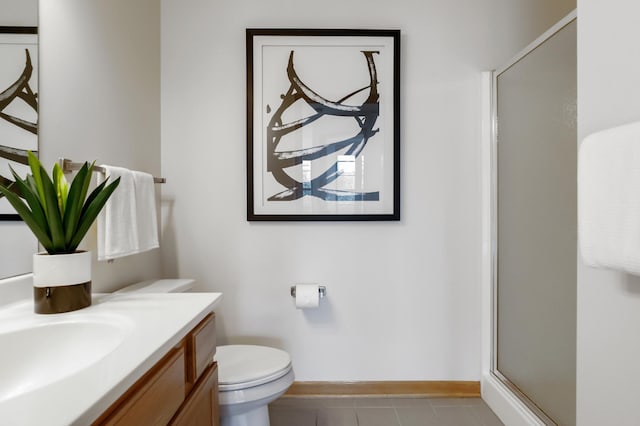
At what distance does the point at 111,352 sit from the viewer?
688 millimetres

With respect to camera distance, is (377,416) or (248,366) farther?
(377,416)

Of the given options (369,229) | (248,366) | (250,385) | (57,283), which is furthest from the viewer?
(369,229)

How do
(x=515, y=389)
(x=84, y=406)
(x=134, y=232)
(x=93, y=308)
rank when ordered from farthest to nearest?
(x=515, y=389)
(x=134, y=232)
(x=93, y=308)
(x=84, y=406)

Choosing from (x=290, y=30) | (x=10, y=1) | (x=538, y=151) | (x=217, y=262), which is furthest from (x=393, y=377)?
(x=10, y=1)

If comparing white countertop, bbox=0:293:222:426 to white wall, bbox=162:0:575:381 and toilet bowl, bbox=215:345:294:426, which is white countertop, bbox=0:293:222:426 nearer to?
toilet bowl, bbox=215:345:294:426

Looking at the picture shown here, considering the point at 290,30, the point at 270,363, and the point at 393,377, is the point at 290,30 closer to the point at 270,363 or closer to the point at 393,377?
the point at 270,363

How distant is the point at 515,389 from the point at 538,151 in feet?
3.83

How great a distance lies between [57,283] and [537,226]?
1.82m

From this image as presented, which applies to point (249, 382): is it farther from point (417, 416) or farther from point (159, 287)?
point (417, 416)

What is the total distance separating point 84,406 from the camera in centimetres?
48

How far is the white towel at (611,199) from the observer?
24.8 inches

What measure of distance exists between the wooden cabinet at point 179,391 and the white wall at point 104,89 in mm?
673

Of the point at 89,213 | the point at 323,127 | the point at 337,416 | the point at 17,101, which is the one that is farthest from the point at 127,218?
the point at 337,416

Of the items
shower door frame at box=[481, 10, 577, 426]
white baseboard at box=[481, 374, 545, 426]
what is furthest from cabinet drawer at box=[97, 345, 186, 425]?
shower door frame at box=[481, 10, 577, 426]
